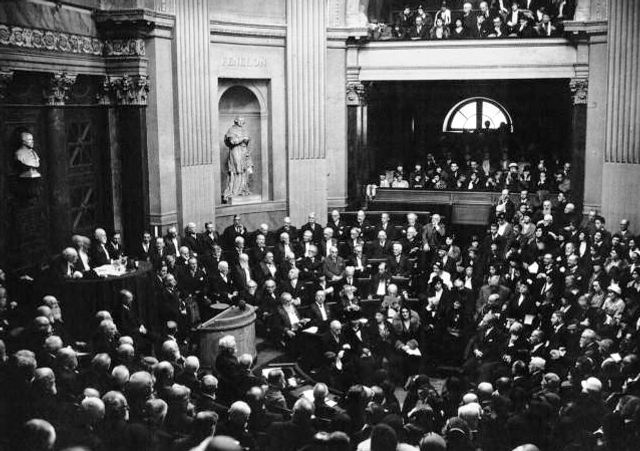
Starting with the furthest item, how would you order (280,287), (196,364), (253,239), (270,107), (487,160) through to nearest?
1. (487,160)
2. (270,107)
3. (253,239)
4. (280,287)
5. (196,364)

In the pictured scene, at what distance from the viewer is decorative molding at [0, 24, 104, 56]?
43.3 feet

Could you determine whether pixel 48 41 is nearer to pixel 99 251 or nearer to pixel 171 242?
pixel 99 251

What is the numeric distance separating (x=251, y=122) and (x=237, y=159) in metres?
1.09

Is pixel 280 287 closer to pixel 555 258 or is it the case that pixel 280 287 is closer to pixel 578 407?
pixel 555 258

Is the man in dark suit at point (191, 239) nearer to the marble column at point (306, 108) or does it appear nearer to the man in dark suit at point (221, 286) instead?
the man in dark suit at point (221, 286)

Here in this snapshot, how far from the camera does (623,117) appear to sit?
1783 cm

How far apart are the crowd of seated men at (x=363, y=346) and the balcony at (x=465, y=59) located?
3.53m

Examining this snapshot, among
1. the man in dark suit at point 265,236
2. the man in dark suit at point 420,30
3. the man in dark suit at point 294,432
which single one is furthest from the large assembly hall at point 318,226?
the man in dark suit at point 420,30

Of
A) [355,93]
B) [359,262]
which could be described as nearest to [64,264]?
[359,262]

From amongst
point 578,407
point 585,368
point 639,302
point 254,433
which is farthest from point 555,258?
point 254,433

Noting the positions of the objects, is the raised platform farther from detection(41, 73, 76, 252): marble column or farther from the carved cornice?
detection(41, 73, 76, 252): marble column

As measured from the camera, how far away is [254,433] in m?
7.89

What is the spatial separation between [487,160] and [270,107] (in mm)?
6637

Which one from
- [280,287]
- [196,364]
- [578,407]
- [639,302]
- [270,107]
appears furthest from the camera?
[270,107]
